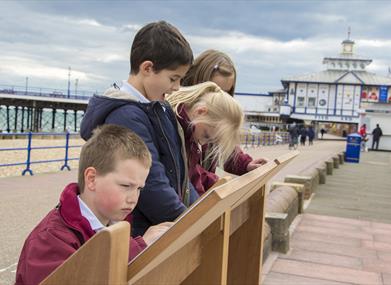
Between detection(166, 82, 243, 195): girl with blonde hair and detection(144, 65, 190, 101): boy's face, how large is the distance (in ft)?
0.67

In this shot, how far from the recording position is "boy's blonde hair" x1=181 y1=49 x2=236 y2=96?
130 inches

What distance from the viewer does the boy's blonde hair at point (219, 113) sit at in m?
2.53

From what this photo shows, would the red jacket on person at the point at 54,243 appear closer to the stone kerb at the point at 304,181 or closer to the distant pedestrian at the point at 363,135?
the stone kerb at the point at 304,181

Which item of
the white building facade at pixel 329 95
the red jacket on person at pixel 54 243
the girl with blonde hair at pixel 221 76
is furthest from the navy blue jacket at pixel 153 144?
the white building facade at pixel 329 95

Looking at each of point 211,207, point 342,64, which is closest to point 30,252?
point 211,207

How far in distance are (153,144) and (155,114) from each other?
0.14m

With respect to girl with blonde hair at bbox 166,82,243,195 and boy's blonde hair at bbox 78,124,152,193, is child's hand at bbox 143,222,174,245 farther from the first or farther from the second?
girl with blonde hair at bbox 166,82,243,195

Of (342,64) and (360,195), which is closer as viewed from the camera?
(360,195)

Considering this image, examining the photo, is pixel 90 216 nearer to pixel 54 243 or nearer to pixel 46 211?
pixel 54 243

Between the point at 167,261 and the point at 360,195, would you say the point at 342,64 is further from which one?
the point at 167,261

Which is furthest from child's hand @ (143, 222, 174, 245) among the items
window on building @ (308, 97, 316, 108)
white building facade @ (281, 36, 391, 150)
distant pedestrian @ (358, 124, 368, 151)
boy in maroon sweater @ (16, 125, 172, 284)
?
window on building @ (308, 97, 316, 108)

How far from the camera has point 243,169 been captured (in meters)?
3.38

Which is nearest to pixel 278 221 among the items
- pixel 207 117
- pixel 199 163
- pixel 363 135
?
pixel 199 163

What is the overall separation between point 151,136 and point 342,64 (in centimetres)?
8039
